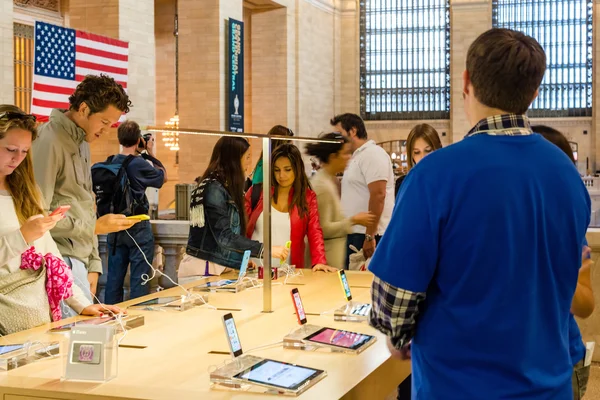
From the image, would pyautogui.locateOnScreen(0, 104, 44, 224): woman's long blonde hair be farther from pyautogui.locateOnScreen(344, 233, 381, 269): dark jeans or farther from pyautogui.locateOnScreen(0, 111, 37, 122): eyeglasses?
pyautogui.locateOnScreen(344, 233, 381, 269): dark jeans

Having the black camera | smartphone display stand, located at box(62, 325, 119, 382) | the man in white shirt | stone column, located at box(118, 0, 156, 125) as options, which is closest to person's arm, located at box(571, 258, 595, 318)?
smartphone display stand, located at box(62, 325, 119, 382)

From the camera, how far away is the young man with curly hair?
3.64 m

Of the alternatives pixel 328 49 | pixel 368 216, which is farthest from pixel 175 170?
pixel 368 216

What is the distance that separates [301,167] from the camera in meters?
4.51

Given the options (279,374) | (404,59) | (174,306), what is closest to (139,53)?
(174,306)

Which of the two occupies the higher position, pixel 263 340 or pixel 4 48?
pixel 4 48

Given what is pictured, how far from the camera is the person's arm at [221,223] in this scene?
402 centimetres

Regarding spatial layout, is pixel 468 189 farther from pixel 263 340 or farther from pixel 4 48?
pixel 4 48

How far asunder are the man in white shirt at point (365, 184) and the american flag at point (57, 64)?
191 inches

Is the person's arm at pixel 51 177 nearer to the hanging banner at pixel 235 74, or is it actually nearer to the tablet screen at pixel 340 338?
the tablet screen at pixel 340 338

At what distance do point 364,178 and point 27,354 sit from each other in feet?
11.9

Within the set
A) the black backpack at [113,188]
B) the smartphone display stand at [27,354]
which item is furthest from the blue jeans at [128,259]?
the smartphone display stand at [27,354]

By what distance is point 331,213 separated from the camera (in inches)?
200

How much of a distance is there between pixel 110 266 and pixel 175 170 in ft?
41.6
